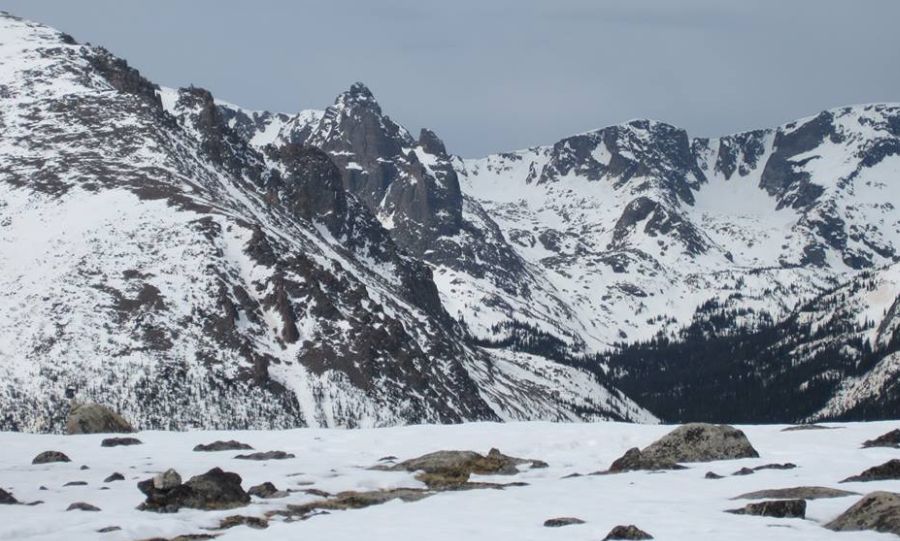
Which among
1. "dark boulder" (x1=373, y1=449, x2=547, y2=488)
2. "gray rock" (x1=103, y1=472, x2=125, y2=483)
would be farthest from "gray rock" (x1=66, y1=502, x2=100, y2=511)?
"dark boulder" (x1=373, y1=449, x2=547, y2=488)

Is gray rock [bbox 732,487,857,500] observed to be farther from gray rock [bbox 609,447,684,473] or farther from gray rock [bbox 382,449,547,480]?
gray rock [bbox 382,449,547,480]

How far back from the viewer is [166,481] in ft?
103

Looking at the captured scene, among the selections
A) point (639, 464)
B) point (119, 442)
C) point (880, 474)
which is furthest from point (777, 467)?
point (119, 442)

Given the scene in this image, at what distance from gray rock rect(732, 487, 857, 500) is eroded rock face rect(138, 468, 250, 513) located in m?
14.1

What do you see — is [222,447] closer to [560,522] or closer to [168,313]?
[560,522]

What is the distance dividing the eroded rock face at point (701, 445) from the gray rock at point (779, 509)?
1090cm

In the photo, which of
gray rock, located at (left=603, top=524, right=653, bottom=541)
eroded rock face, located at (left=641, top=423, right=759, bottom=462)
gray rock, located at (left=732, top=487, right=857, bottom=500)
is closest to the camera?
gray rock, located at (left=603, top=524, right=653, bottom=541)

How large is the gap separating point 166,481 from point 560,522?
11.7 m

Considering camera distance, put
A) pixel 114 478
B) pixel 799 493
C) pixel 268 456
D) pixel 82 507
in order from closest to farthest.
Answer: pixel 82 507 < pixel 799 493 < pixel 114 478 < pixel 268 456

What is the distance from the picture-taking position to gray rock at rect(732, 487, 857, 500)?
30.0 metres

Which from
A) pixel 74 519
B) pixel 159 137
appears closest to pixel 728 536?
pixel 74 519

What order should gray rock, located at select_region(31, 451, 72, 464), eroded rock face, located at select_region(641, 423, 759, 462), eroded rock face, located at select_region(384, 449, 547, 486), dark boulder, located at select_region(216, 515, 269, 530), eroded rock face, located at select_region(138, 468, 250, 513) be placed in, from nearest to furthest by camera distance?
dark boulder, located at select_region(216, 515, 269, 530) < eroded rock face, located at select_region(138, 468, 250, 513) < eroded rock face, located at select_region(384, 449, 547, 486) < gray rock, located at select_region(31, 451, 72, 464) < eroded rock face, located at select_region(641, 423, 759, 462)

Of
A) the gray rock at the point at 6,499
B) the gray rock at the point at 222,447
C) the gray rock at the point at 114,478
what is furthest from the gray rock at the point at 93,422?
the gray rock at the point at 6,499

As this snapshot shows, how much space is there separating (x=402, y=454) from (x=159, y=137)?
546 ft
